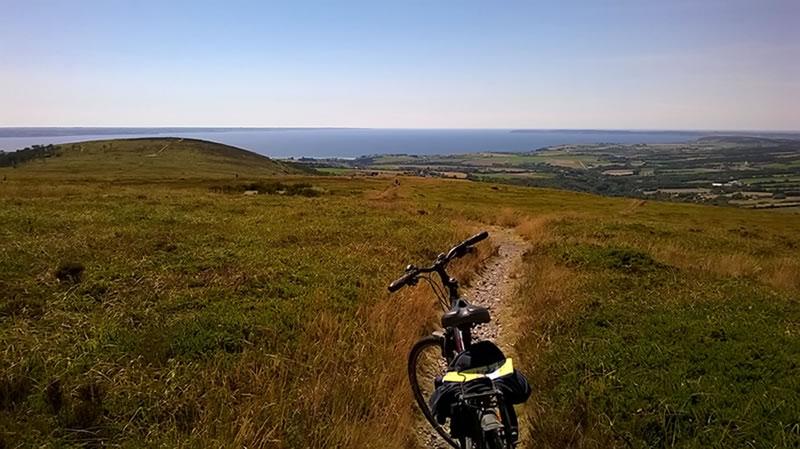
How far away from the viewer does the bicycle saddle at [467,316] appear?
4473mm

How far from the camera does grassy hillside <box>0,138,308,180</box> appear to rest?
93812 millimetres

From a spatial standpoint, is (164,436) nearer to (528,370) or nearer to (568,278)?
(528,370)

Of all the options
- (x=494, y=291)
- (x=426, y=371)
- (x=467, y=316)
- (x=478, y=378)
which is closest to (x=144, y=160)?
(x=494, y=291)

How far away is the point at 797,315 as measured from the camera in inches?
396

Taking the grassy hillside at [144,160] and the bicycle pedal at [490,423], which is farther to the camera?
the grassy hillside at [144,160]

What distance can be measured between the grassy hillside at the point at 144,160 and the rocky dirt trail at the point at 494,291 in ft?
249

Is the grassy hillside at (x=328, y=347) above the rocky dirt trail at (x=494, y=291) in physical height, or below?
above

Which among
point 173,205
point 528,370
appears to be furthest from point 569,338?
point 173,205

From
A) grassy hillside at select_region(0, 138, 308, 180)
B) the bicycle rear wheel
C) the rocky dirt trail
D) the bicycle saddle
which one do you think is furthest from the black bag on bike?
grassy hillside at select_region(0, 138, 308, 180)

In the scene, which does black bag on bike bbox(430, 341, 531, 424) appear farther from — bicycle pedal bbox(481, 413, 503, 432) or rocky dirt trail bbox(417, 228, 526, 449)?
rocky dirt trail bbox(417, 228, 526, 449)

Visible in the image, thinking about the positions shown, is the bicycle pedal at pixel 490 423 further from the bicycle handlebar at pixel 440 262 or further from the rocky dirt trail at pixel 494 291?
the rocky dirt trail at pixel 494 291

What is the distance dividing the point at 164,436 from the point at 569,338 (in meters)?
6.69

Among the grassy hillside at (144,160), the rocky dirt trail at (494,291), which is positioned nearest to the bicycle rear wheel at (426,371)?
the rocky dirt trail at (494,291)

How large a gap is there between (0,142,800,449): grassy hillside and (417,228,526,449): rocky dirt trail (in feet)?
1.47
